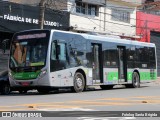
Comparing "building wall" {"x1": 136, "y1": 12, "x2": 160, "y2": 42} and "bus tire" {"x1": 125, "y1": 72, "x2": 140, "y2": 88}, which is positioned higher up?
"building wall" {"x1": 136, "y1": 12, "x2": 160, "y2": 42}

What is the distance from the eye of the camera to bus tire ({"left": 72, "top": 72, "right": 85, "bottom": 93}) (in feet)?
73.4

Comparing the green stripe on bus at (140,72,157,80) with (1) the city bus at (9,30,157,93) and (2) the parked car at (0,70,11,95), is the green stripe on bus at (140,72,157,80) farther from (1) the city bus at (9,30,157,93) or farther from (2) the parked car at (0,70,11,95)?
(2) the parked car at (0,70,11,95)

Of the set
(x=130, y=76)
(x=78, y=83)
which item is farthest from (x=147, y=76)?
(x=78, y=83)

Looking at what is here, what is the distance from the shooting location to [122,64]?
1065 inches

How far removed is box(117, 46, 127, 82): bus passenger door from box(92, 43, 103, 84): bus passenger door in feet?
7.43

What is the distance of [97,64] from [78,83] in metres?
2.44

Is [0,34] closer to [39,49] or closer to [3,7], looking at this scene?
[3,7]

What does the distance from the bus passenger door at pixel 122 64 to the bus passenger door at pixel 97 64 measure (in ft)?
7.43

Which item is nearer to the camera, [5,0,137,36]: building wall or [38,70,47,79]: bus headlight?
[38,70,47,79]: bus headlight

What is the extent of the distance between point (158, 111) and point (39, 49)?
931 centimetres

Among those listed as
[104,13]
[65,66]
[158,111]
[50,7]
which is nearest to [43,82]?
[65,66]

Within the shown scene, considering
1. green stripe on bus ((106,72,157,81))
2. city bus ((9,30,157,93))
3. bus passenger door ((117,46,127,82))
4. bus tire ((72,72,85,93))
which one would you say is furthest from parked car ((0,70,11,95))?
bus passenger door ((117,46,127,82))

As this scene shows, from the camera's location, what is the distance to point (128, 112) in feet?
40.9

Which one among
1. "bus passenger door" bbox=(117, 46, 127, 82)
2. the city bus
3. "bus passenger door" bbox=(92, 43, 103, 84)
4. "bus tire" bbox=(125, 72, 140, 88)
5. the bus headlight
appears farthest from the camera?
"bus tire" bbox=(125, 72, 140, 88)
